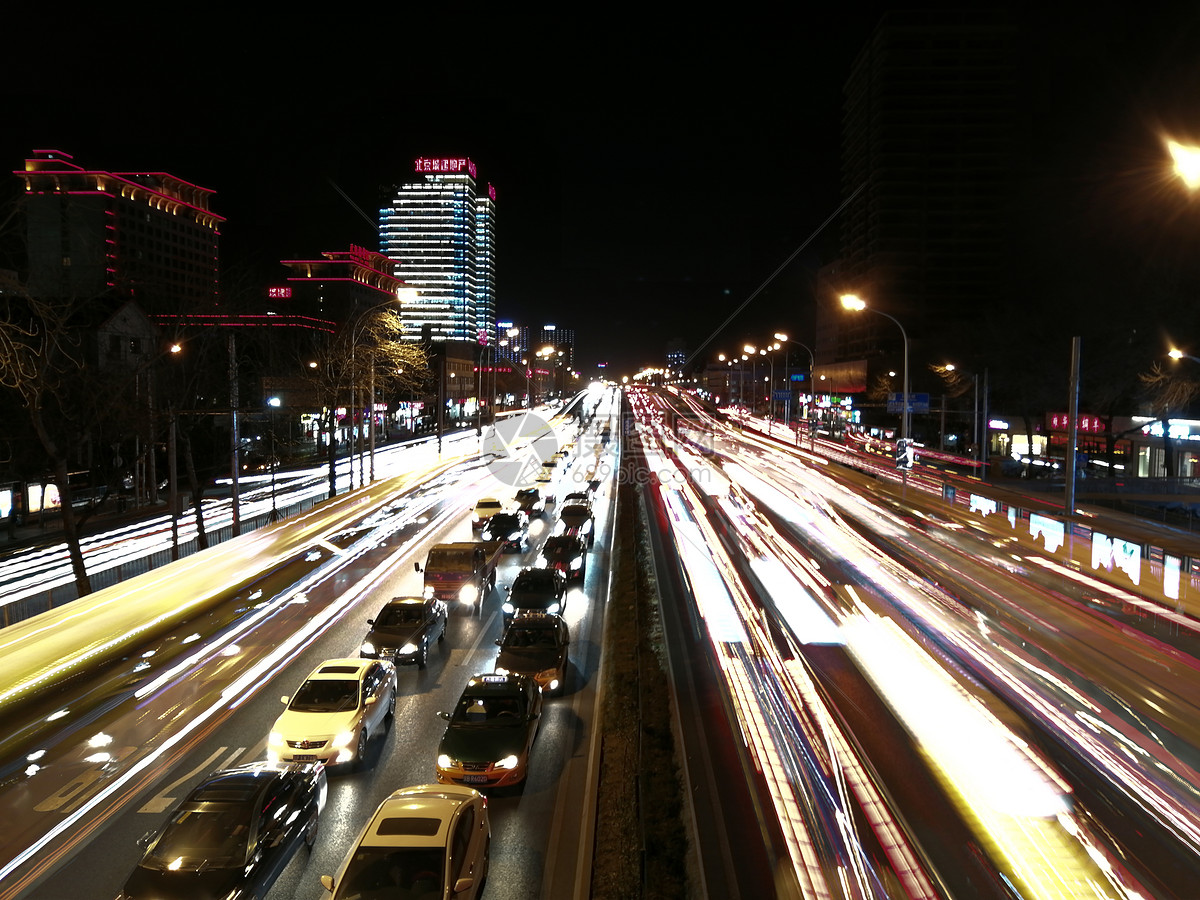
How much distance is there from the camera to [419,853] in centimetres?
788

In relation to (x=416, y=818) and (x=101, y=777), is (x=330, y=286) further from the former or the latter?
(x=416, y=818)

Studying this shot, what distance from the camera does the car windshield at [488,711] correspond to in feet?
37.6

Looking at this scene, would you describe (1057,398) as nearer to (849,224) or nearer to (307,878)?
(307,878)

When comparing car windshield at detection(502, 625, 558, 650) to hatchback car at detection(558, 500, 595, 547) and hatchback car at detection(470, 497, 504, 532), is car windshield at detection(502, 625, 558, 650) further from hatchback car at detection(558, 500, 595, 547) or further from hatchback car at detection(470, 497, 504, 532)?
hatchback car at detection(470, 497, 504, 532)

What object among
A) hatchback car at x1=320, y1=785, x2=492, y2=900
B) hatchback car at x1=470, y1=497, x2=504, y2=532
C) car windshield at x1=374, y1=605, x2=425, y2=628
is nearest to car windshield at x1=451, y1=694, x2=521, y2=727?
hatchback car at x1=320, y1=785, x2=492, y2=900

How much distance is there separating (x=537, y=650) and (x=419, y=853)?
22.5 ft

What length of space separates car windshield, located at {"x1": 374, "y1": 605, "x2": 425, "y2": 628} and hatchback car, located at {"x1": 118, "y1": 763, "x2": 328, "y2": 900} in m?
6.31

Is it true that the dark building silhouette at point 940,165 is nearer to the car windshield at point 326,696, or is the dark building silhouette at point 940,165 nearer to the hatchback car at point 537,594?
the hatchback car at point 537,594

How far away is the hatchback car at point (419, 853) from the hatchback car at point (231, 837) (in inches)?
35.1

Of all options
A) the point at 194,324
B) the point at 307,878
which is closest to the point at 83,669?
the point at 307,878

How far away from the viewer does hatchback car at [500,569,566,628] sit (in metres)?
18.4

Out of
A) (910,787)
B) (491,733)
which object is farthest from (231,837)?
(910,787)

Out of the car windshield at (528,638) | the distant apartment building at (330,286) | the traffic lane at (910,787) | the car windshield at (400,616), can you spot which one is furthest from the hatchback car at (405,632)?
the distant apartment building at (330,286)

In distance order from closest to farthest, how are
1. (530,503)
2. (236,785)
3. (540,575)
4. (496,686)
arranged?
(236,785)
(496,686)
(540,575)
(530,503)
